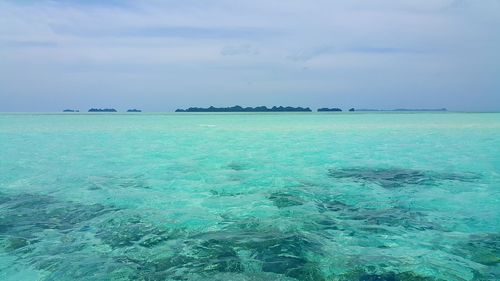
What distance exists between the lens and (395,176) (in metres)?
12.6

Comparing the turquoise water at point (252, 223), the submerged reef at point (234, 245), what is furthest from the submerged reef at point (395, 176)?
the submerged reef at point (234, 245)

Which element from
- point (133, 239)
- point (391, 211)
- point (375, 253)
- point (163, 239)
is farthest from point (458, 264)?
point (133, 239)

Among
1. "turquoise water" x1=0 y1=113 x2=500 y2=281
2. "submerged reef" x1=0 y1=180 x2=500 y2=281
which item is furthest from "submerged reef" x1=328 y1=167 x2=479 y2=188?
"submerged reef" x1=0 y1=180 x2=500 y2=281

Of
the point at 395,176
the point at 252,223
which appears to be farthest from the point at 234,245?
the point at 395,176

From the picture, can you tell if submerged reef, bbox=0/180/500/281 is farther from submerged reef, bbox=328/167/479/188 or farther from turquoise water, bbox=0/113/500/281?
submerged reef, bbox=328/167/479/188

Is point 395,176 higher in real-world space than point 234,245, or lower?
lower

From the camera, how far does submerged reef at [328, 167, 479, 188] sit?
11.6m

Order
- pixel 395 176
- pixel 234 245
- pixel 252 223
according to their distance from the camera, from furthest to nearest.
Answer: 1. pixel 395 176
2. pixel 252 223
3. pixel 234 245

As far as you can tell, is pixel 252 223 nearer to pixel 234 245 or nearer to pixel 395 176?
pixel 234 245

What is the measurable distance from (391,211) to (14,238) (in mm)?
7203

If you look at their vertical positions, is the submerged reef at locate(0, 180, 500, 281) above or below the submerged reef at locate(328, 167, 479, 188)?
above

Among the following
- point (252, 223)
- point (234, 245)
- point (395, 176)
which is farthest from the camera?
point (395, 176)

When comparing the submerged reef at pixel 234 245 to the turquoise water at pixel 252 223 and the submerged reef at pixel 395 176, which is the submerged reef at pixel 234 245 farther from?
the submerged reef at pixel 395 176

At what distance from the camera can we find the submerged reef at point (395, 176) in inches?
456
